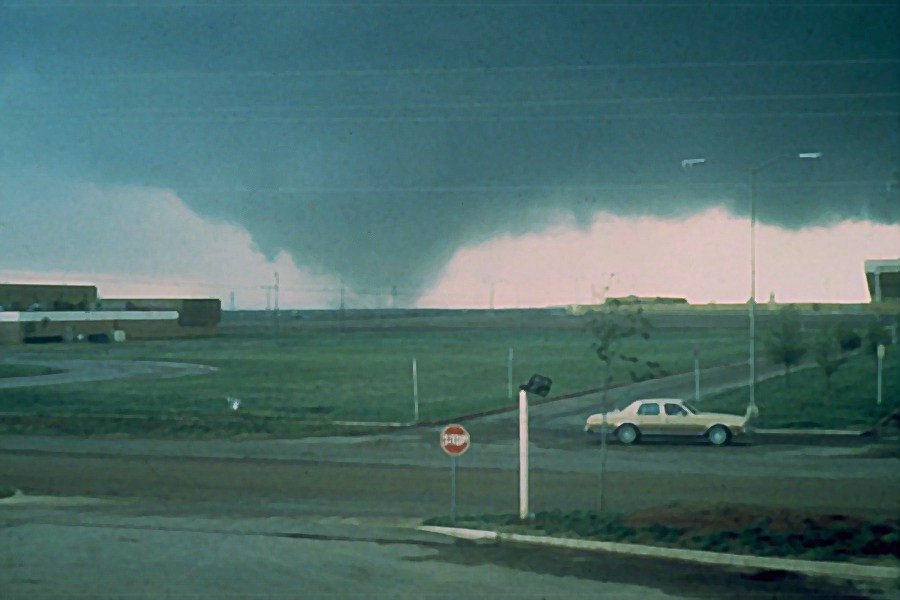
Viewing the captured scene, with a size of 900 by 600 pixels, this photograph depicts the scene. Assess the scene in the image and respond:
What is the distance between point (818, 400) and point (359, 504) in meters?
30.2

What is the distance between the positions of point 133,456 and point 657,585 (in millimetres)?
20891

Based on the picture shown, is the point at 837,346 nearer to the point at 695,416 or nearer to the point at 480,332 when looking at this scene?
the point at 695,416

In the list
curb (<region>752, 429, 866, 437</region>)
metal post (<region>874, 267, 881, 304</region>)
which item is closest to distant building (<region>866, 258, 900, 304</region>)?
metal post (<region>874, 267, 881, 304</region>)

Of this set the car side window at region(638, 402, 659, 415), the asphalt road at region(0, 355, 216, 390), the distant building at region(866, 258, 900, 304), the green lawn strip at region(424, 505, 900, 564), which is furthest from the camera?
the distant building at region(866, 258, 900, 304)

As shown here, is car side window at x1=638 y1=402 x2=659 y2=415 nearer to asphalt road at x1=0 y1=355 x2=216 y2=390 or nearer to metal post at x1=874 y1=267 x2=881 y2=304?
asphalt road at x1=0 y1=355 x2=216 y2=390

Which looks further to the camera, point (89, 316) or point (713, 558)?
point (89, 316)

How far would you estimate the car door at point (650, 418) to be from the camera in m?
32.6

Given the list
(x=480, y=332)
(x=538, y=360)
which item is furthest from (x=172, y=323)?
(x=538, y=360)

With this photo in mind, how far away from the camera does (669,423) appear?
32.6 m

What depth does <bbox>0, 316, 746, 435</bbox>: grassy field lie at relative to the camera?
4053 cm

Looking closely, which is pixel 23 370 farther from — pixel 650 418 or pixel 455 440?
pixel 455 440

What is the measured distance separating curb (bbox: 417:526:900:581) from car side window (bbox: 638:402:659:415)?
1730 cm

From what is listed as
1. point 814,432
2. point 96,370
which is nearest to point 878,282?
point 814,432

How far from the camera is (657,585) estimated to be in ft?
40.4
